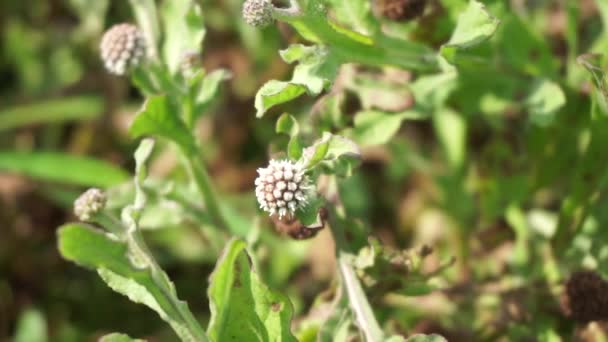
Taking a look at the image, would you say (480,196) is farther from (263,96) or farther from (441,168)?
(263,96)

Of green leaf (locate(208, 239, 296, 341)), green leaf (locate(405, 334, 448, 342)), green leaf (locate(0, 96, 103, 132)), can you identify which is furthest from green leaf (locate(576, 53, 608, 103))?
green leaf (locate(0, 96, 103, 132))

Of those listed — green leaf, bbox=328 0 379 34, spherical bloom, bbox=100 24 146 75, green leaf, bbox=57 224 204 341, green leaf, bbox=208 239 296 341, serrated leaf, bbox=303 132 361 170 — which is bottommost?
green leaf, bbox=208 239 296 341

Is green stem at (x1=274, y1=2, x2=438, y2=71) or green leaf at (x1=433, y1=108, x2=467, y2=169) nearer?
green stem at (x1=274, y1=2, x2=438, y2=71)

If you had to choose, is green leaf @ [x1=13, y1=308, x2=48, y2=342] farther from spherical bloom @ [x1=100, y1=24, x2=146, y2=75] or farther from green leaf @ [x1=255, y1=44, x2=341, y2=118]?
Result: green leaf @ [x1=255, y1=44, x2=341, y2=118]

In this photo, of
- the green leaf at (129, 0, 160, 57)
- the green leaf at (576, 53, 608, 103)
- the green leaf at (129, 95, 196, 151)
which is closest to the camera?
the green leaf at (576, 53, 608, 103)

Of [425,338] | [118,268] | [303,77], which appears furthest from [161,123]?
[425,338]

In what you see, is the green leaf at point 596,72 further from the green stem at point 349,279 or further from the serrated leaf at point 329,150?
the green stem at point 349,279

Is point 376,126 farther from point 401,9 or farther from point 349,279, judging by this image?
point 349,279

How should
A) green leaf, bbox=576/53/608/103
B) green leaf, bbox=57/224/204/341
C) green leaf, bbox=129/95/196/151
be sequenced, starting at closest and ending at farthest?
green leaf, bbox=57/224/204/341 → green leaf, bbox=576/53/608/103 → green leaf, bbox=129/95/196/151
